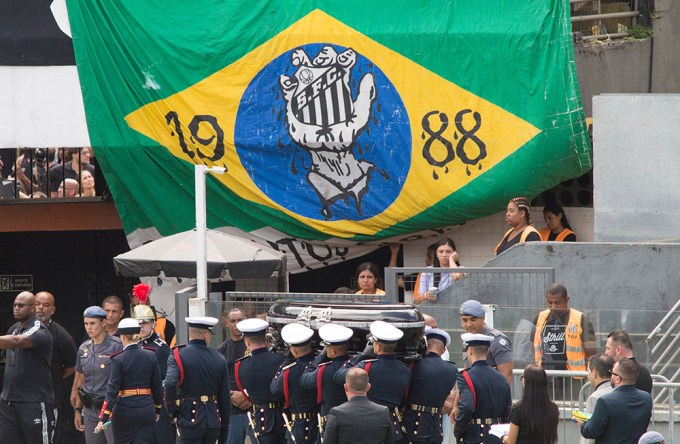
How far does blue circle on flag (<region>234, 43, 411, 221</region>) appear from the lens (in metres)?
15.4

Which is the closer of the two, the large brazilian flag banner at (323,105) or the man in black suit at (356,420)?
the man in black suit at (356,420)

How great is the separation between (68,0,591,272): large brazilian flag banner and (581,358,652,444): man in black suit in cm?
634

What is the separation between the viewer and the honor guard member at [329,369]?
1024cm

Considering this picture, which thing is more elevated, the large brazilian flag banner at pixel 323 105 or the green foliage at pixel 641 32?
the green foliage at pixel 641 32

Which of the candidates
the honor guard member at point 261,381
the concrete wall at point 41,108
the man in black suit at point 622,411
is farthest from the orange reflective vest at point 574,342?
the concrete wall at point 41,108

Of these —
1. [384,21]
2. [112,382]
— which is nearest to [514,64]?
[384,21]

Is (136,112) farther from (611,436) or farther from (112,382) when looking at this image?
(611,436)

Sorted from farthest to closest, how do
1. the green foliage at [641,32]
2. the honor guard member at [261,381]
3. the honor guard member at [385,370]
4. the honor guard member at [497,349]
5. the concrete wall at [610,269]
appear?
the green foliage at [641,32] → the concrete wall at [610,269] → the honor guard member at [261,381] → the honor guard member at [497,349] → the honor guard member at [385,370]

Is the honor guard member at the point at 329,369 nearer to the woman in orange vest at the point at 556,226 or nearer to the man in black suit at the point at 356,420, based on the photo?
the man in black suit at the point at 356,420

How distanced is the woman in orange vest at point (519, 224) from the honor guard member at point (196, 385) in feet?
13.4

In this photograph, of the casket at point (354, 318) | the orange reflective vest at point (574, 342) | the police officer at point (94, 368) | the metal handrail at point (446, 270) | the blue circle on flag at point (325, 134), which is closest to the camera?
the casket at point (354, 318)

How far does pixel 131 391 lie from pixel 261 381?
3.89 feet

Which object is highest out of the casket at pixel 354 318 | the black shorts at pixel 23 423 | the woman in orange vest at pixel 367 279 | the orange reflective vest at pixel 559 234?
the orange reflective vest at pixel 559 234

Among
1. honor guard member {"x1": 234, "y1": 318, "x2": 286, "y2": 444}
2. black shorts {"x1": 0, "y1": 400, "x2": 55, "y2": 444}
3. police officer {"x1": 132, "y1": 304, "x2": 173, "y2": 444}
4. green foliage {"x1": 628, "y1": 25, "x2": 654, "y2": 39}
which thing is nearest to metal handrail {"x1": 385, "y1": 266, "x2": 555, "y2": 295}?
honor guard member {"x1": 234, "y1": 318, "x2": 286, "y2": 444}
